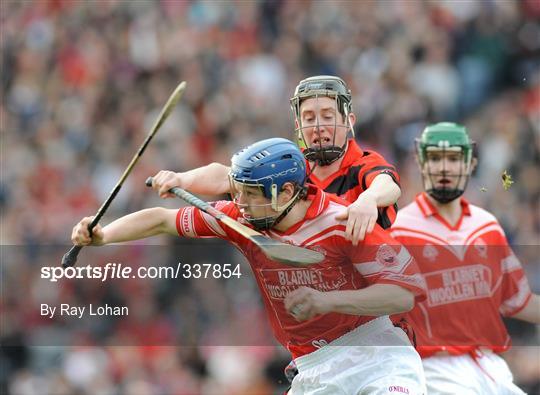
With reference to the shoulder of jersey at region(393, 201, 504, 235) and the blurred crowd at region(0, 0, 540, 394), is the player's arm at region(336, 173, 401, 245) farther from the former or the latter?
the blurred crowd at region(0, 0, 540, 394)

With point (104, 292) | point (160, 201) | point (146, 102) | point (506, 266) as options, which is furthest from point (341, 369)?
point (146, 102)

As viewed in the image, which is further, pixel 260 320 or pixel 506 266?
pixel 260 320

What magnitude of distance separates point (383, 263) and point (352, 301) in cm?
22

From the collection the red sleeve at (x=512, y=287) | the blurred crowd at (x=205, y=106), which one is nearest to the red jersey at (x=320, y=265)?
the red sleeve at (x=512, y=287)

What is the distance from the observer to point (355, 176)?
19.1 ft

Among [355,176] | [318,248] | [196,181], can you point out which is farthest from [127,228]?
[355,176]

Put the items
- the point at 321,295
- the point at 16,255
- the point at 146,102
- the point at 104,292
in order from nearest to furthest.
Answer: the point at 321,295, the point at 104,292, the point at 16,255, the point at 146,102

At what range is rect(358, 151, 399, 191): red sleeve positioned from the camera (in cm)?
569

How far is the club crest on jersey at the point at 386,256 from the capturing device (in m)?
5.21

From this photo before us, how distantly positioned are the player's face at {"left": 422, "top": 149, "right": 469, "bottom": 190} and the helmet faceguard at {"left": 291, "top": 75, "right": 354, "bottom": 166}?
0.99 meters

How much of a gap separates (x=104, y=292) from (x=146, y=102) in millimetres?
4329

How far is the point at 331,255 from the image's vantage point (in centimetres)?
535

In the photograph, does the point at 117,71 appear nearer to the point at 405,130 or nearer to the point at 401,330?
the point at 405,130

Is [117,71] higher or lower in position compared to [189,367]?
higher
